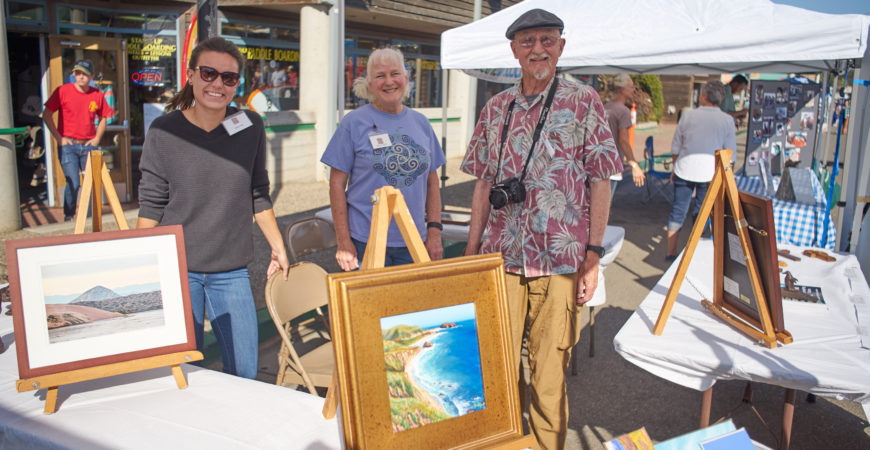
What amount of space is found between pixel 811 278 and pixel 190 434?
2947 mm

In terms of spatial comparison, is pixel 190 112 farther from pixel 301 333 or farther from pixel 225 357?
pixel 301 333

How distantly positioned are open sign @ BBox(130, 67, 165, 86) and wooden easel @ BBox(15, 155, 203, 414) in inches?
285

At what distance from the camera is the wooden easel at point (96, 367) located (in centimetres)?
175

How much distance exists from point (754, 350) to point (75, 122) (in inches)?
267

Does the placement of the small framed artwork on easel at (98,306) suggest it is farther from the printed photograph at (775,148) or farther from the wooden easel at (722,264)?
the printed photograph at (775,148)

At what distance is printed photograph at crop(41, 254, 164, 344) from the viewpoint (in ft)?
5.97

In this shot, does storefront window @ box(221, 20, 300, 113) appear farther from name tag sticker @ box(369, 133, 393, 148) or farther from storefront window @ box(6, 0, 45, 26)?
name tag sticker @ box(369, 133, 393, 148)

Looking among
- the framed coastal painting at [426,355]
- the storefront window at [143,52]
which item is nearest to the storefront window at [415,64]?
the storefront window at [143,52]

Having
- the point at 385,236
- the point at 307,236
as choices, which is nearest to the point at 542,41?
the point at 385,236

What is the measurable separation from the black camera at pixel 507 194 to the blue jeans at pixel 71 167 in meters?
5.89

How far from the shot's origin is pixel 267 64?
10.7 m

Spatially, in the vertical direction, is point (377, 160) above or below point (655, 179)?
above

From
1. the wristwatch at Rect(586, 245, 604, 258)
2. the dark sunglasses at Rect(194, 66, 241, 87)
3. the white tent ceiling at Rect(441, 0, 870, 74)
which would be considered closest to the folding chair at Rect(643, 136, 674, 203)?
the white tent ceiling at Rect(441, 0, 870, 74)

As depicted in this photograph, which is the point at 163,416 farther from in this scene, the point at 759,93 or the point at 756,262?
the point at 759,93
